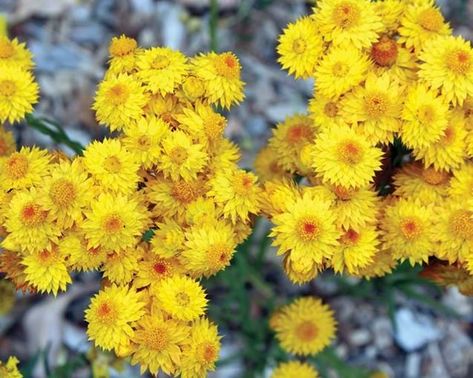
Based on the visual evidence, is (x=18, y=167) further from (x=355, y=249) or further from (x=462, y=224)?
(x=462, y=224)

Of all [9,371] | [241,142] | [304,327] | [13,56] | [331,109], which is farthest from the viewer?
[241,142]

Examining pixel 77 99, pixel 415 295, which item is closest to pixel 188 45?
pixel 77 99

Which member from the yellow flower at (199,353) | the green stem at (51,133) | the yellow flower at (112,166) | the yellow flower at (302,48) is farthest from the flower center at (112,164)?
the yellow flower at (302,48)

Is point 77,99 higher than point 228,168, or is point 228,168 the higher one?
point 228,168

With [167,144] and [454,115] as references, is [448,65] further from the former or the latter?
[167,144]

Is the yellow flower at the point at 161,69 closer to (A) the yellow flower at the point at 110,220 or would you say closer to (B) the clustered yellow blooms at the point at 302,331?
(A) the yellow flower at the point at 110,220

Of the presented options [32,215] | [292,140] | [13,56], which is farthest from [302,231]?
[13,56]

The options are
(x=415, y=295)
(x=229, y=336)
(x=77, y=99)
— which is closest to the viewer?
(x=415, y=295)
